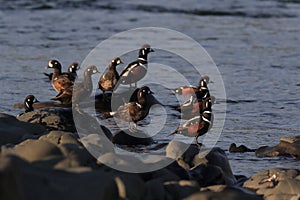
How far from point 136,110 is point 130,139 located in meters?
1.26

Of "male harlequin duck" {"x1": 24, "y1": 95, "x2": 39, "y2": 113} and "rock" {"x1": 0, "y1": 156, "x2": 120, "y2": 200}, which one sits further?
"male harlequin duck" {"x1": 24, "y1": 95, "x2": 39, "y2": 113}

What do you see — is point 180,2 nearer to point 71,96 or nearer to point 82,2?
point 82,2

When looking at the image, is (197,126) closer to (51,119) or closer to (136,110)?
(136,110)

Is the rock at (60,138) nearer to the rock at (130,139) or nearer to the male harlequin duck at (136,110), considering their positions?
the rock at (130,139)

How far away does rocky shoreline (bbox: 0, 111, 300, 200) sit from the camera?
5.28 metres

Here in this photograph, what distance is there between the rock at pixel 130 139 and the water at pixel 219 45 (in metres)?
0.93

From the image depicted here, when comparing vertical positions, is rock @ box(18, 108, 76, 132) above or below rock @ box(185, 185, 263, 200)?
below

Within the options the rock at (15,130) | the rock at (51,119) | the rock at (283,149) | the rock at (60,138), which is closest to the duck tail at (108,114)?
the rock at (51,119)

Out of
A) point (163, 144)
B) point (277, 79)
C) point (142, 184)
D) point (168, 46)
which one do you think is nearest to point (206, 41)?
point (168, 46)

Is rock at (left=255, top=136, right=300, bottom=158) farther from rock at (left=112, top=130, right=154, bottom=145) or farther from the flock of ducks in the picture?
rock at (left=112, top=130, right=154, bottom=145)

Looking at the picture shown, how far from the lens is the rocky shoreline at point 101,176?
17.3 feet

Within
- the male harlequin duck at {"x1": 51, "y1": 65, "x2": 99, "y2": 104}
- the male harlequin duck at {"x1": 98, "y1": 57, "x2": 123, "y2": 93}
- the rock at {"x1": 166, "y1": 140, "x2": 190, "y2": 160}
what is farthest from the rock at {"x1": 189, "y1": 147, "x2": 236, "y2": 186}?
the male harlequin duck at {"x1": 98, "y1": 57, "x2": 123, "y2": 93}

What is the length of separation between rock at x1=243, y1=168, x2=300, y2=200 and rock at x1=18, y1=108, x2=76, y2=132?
277cm

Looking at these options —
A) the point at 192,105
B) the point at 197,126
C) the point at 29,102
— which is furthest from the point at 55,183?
the point at 192,105
